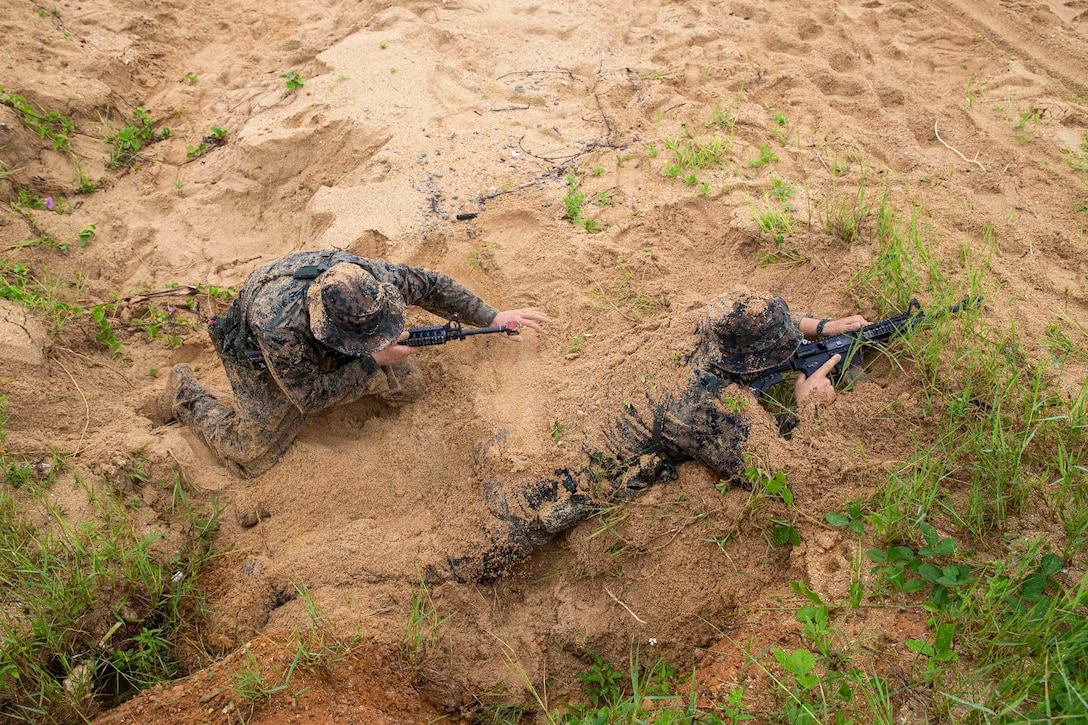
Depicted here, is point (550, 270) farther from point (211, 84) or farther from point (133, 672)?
point (211, 84)

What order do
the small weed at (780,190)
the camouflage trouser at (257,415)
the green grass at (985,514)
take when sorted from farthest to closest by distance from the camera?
1. the small weed at (780,190)
2. the camouflage trouser at (257,415)
3. the green grass at (985,514)

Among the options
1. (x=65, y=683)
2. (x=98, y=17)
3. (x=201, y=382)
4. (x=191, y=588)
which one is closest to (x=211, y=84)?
(x=98, y=17)

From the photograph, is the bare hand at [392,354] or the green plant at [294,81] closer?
the bare hand at [392,354]

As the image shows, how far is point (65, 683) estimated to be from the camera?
268 cm

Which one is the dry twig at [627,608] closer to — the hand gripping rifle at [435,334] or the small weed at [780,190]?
the hand gripping rifle at [435,334]

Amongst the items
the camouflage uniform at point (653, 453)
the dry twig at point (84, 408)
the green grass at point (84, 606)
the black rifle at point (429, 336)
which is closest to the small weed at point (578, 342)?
the black rifle at point (429, 336)

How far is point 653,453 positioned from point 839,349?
3.22 ft

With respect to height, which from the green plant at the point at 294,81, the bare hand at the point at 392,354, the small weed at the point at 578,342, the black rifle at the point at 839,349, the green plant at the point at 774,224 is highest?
the green plant at the point at 294,81

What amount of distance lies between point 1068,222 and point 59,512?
213 inches

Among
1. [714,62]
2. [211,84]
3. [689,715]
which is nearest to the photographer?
[689,715]

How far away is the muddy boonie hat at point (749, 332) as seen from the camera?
288cm

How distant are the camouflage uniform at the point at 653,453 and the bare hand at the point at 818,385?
216 mm

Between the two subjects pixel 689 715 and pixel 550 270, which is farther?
pixel 550 270

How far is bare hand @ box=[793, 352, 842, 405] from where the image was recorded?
309cm
